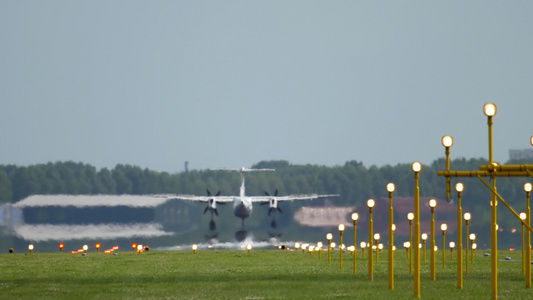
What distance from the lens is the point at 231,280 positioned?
5019 cm

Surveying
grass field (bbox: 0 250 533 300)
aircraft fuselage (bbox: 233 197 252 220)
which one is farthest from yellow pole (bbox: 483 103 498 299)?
aircraft fuselage (bbox: 233 197 252 220)

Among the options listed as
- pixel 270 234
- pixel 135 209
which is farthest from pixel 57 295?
pixel 270 234

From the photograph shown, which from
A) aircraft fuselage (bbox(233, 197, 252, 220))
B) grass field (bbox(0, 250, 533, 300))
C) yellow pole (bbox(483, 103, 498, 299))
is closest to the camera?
yellow pole (bbox(483, 103, 498, 299))

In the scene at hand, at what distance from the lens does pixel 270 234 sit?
143m

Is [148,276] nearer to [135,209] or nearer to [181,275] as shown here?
[181,275]

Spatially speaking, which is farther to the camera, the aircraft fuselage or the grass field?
the aircraft fuselage

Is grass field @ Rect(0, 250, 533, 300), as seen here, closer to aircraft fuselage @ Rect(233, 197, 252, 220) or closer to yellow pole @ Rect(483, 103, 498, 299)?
yellow pole @ Rect(483, 103, 498, 299)

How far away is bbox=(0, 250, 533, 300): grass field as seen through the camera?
40656 mm

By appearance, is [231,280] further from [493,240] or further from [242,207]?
[242,207]

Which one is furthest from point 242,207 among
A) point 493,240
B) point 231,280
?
point 493,240

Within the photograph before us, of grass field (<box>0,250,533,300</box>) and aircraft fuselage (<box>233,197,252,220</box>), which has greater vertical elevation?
aircraft fuselage (<box>233,197,252,220</box>)

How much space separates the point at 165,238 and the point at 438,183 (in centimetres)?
8302

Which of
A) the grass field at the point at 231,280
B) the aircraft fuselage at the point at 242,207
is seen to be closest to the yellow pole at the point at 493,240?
the grass field at the point at 231,280

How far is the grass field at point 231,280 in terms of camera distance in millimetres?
40656
